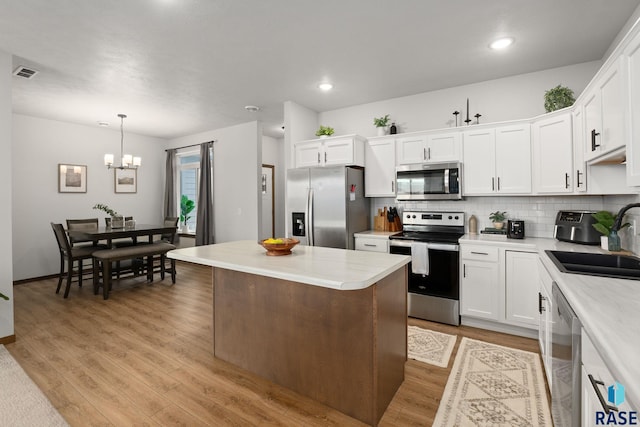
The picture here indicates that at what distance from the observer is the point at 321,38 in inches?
109

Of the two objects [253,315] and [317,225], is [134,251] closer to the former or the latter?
[317,225]

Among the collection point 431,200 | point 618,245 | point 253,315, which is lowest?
point 253,315

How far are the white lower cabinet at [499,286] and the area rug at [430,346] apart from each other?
1.52ft

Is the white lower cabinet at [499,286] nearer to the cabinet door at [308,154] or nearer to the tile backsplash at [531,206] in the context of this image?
the tile backsplash at [531,206]

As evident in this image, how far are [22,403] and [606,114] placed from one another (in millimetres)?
4261

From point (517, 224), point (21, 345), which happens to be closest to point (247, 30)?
point (517, 224)

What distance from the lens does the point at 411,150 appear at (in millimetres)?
3918

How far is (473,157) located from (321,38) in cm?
213

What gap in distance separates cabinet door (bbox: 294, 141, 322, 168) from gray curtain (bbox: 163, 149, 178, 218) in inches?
153

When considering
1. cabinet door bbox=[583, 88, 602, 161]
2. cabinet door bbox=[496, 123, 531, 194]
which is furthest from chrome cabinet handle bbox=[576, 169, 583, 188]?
cabinet door bbox=[496, 123, 531, 194]

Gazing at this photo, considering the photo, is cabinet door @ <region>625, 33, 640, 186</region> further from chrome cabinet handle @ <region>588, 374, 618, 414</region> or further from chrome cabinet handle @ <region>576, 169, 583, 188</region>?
chrome cabinet handle @ <region>576, 169, 583, 188</region>

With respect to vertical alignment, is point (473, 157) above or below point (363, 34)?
below

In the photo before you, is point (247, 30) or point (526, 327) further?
point (526, 327)

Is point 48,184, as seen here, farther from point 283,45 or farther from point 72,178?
point 283,45
